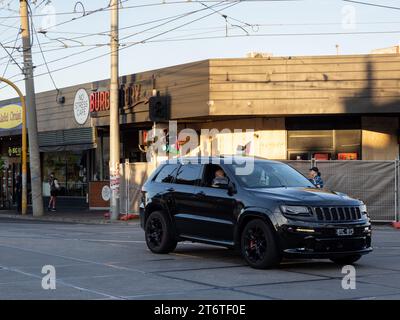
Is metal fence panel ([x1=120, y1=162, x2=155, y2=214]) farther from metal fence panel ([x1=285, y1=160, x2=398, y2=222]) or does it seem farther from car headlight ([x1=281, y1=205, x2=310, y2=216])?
car headlight ([x1=281, y1=205, x2=310, y2=216])

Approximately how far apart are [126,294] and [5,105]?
113 feet

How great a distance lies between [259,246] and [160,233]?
→ 291cm

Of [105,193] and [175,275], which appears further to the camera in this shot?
[105,193]

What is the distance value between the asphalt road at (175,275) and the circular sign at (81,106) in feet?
62.0

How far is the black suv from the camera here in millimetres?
10984

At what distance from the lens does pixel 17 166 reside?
43.8 metres

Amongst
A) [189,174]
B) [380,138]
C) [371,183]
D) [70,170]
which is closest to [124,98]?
[70,170]

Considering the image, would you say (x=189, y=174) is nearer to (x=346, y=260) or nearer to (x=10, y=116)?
(x=346, y=260)

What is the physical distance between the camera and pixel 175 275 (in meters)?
10.8

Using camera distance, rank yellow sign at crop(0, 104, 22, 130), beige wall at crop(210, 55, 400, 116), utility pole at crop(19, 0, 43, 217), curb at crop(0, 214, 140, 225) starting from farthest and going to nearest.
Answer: yellow sign at crop(0, 104, 22, 130), utility pole at crop(19, 0, 43, 217), beige wall at crop(210, 55, 400, 116), curb at crop(0, 214, 140, 225)

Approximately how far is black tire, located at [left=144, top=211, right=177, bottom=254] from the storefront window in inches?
919

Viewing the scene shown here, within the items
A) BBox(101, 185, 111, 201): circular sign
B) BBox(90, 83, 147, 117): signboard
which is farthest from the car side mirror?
BBox(101, 185, 111, 201): circular sign
